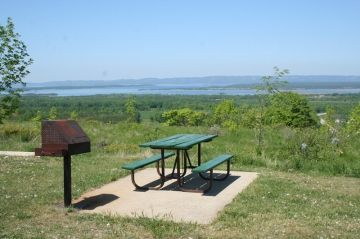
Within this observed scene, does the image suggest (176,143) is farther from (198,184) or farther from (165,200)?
(198,184)

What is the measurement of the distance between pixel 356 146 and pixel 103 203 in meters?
10.0

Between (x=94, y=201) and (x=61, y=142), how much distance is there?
3.91 feet

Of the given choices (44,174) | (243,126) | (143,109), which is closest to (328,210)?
(44,174)

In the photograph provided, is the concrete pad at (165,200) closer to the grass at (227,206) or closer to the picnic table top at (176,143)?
the grass at (227,206)

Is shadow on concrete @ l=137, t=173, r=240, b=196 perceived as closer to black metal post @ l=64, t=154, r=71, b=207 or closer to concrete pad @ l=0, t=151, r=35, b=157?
black metal post @ l=64, t=154, r=71, b=207

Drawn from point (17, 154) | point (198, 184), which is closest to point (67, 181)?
point (198, 184)

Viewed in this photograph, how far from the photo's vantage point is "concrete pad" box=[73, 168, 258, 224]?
683 cm

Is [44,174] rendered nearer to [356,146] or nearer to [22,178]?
[22,178]

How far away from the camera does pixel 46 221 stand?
6438mm

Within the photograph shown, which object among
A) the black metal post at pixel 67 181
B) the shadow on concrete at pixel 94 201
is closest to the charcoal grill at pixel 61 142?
the black metal post at pixel 67 181

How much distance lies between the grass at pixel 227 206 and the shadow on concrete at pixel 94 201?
0.29m

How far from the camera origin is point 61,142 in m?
7.05

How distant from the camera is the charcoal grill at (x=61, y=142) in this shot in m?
7.06

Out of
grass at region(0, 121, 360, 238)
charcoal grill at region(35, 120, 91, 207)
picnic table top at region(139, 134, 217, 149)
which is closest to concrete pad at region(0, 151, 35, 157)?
grass at region(0, 121, 360, 238)
